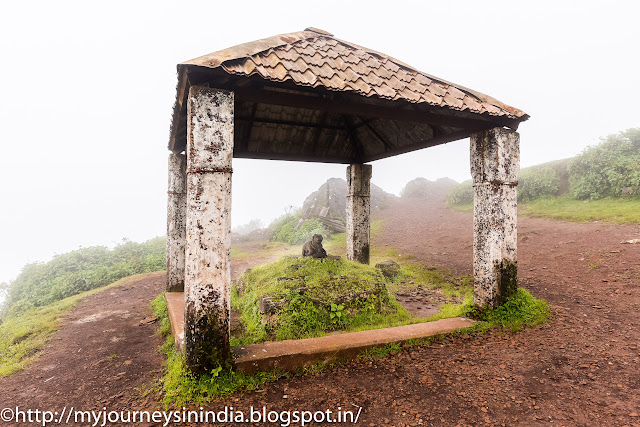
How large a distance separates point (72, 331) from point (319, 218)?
540 inches

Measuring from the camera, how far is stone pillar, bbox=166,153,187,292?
673 cm

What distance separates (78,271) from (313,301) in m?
12.3

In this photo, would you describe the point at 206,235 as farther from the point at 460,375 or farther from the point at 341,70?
the point at 460,375

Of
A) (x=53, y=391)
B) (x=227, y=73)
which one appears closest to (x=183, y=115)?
(x=227, y=73)

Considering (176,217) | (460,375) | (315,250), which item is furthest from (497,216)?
(176,217)

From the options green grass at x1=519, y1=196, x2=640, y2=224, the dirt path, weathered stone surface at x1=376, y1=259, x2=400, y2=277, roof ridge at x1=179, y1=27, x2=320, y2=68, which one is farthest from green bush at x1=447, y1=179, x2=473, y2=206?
roof ridge at x1=179, y1=27, x2=320, y2=68

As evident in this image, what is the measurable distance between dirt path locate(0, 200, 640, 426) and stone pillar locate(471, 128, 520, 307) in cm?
74

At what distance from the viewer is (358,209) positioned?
8.27 m

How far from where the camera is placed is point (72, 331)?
234 inches

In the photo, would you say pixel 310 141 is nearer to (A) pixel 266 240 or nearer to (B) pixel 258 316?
(B) pixel 258 316

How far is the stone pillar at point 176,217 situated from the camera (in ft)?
22.1

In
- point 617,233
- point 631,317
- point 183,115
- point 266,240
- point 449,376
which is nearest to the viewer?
point 449,376

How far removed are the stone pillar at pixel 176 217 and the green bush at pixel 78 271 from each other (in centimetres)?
641

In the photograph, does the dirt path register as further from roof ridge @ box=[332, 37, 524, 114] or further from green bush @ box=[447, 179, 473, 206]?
green bush @ box=[447, 179, 473, 206]
